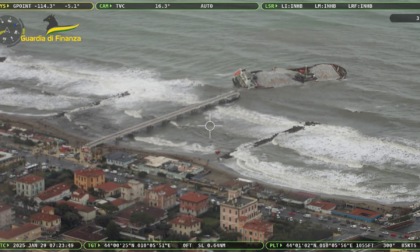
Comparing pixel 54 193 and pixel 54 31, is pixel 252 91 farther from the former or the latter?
pixel 54 193

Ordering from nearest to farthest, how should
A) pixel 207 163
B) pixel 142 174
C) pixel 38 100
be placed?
pixel 142 174
pixel 207 163
pixel 38 100

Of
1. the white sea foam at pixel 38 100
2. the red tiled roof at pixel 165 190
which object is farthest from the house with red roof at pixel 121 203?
the white sea foam at pixel 38 100

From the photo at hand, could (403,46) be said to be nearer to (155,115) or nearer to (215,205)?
(155,115)

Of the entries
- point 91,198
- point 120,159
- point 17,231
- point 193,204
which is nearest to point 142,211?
point 193,204

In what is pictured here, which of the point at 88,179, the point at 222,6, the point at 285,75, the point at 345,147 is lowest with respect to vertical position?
the point at 345,147

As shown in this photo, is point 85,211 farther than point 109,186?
No

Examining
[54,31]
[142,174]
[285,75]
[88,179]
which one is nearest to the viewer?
[88,179]

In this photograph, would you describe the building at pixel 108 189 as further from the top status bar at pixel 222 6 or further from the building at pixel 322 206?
the top status bar at pixel 222 6
